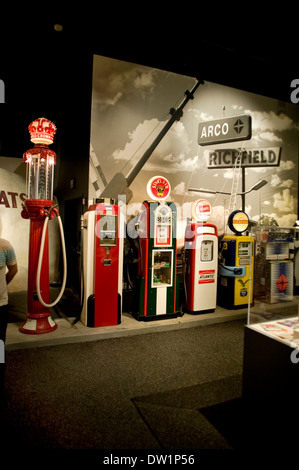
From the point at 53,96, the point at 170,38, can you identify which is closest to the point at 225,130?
the point at 170,38

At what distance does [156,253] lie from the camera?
226 inches

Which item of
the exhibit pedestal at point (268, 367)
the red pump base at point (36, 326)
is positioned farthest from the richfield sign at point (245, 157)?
the exhibit pedestal at point (268, 367)

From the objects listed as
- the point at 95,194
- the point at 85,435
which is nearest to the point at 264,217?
the point at 95,194

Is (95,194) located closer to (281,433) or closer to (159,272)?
(159,272)

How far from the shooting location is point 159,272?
5902 mm

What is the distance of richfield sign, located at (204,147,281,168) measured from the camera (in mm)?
7048

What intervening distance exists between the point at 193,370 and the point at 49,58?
605 cm

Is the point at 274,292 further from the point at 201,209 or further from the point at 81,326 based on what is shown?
the point at 81,326

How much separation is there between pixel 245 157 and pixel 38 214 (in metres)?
4.89

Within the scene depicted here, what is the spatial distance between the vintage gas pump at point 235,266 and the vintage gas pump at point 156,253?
1292 mm

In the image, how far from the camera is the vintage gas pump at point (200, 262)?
582 centimetres

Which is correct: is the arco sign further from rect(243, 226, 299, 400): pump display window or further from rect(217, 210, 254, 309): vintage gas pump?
rect(243, 226, 299, 400): pump display window
